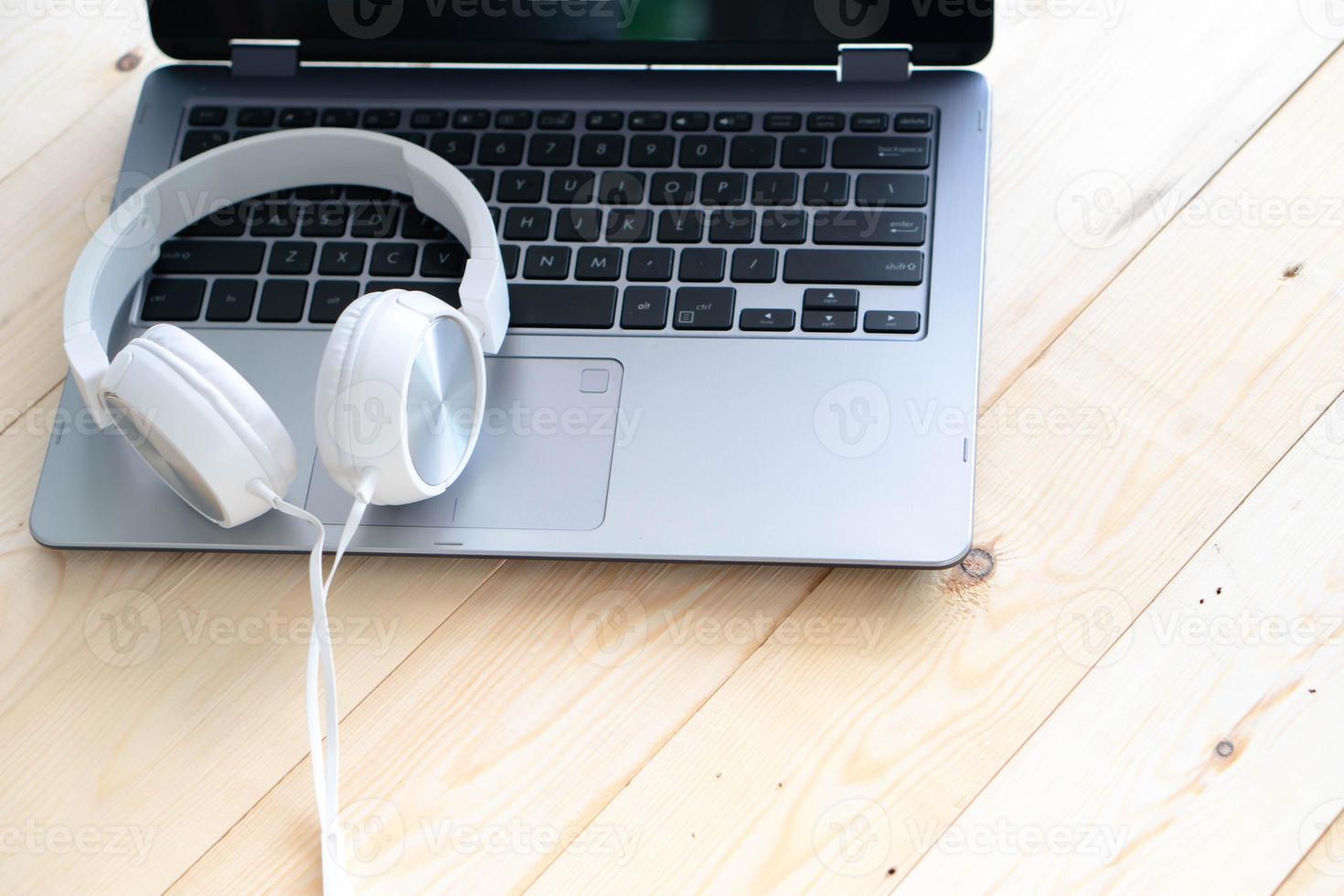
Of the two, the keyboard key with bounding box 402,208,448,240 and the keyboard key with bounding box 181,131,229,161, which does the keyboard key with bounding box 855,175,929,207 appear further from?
the keyboard key with bounding box 181,131,229,161

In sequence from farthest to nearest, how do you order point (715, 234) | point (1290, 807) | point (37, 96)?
point (37, 96)
point (715, 234)
point (1290, 807)

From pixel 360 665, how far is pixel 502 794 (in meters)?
0.09

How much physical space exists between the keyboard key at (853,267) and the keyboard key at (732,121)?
0.30 ft

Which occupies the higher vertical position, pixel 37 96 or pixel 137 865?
pixel 37 96

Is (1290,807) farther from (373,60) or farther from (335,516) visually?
(373,60)

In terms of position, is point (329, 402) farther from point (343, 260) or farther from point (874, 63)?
point (874, 63)

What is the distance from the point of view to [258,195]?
2.17ft

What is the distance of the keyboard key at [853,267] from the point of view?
0.60 meters

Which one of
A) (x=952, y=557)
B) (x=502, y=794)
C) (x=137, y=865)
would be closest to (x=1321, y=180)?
(x=952, y=557)

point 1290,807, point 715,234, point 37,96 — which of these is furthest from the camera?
point 37,96

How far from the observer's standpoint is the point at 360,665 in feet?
1.83

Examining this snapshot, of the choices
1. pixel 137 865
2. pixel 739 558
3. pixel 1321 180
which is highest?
pixel 1321 180

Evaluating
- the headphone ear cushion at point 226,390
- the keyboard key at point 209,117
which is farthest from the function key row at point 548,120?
the headphone ear cushion at point 226,390

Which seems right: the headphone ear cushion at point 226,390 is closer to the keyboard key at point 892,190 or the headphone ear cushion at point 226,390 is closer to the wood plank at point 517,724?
the wood plank at point 517,724
